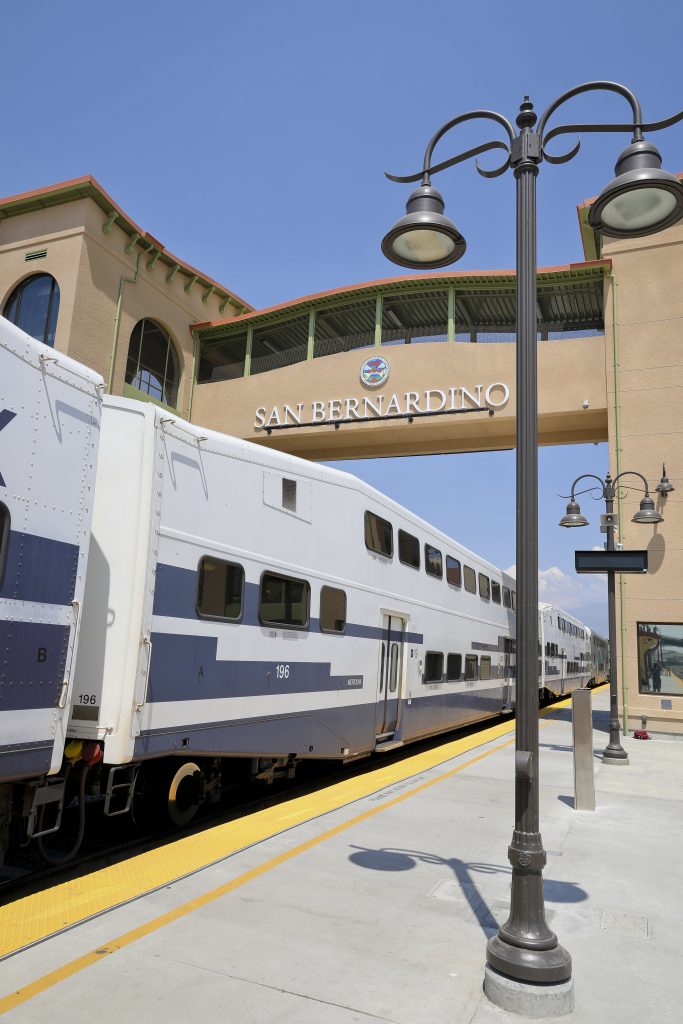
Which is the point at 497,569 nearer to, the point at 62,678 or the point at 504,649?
the point at 504,649

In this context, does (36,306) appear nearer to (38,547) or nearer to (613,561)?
(613,561)

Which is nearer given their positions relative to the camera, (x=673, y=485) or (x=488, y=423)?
(x=673, y=485)

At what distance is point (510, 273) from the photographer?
22.6 meters

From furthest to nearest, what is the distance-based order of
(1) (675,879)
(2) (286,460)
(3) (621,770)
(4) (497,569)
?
(4) (497,569) → (3) (621,770) → (2) (286,460) → (1) (675,879)

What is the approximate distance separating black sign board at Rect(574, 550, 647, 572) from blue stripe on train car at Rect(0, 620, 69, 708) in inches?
426

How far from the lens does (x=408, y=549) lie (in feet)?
41.2

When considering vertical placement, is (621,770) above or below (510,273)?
below

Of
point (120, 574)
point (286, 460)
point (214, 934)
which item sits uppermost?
point (286, 460)

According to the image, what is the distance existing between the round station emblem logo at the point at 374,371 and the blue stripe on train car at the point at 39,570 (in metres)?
18.4

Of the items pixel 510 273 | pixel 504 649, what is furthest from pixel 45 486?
pixel 510 273

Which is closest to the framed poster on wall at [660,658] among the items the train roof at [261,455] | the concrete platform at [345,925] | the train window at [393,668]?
the train roof at [261,455]

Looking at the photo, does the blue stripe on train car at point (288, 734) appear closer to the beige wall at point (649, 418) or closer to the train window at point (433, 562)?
the train window at point (433, 562)

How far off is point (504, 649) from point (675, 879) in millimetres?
14629

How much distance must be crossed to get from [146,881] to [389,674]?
6645mm
